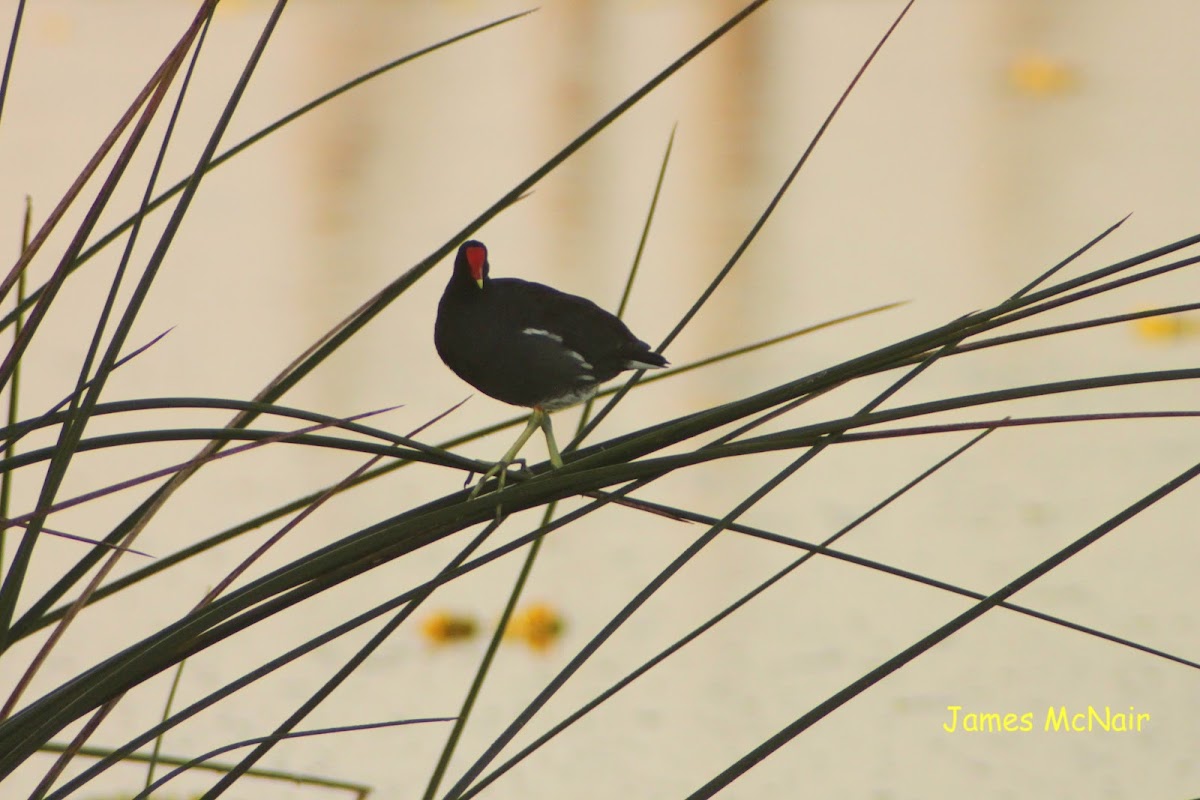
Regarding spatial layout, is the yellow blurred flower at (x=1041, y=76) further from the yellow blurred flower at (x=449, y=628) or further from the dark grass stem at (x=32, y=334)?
the dark grass stem at (x=32, y=334)

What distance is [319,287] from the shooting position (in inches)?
144

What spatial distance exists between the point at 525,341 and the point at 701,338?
7.35 feet

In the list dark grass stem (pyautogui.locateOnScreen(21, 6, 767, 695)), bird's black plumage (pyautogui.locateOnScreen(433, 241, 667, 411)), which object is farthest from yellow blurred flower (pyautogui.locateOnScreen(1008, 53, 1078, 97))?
dark grass stem (pyautogui.locateOnScreen(21, 6, 767, 695))

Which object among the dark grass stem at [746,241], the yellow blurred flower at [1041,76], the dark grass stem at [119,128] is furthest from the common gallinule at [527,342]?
the yellow blurred flower at [1041,76]

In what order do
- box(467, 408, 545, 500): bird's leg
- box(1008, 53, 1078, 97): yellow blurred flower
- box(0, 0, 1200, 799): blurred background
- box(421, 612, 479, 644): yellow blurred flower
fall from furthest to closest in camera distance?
box(1008, 53, 1078, 97): yellow blurred flower, box(421, 612, 479, 644): yellow blurred flower, box(0, 0, 1200, 799): blurred background, box(467, 408, 545, 500): bird's leg

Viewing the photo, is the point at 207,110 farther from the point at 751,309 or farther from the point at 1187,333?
the point at 1187,333

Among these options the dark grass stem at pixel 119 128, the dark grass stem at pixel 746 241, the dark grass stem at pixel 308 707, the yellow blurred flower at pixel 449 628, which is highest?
the yellow blurred flower at pixel 449 628

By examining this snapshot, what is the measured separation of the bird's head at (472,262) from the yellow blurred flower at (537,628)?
1.27 meters

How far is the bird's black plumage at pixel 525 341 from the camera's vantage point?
1167 millimetres

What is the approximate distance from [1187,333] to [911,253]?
2.30 feet

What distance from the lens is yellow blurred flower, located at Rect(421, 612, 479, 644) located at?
2.39 meters

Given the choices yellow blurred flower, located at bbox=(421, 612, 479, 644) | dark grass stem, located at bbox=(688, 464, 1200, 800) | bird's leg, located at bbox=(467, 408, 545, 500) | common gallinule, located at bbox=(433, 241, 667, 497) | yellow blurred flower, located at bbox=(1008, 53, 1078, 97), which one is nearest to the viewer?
dark grass stem, located at bbox=(688, 464, 1200, 800)

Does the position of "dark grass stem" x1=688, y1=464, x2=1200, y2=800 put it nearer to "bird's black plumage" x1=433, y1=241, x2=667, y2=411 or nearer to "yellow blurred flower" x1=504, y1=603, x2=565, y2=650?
"bird's black plumage" x1=433, y1=241, x2=667, y2=411

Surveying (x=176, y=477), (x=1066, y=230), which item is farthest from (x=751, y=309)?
(x=176, y=477)
